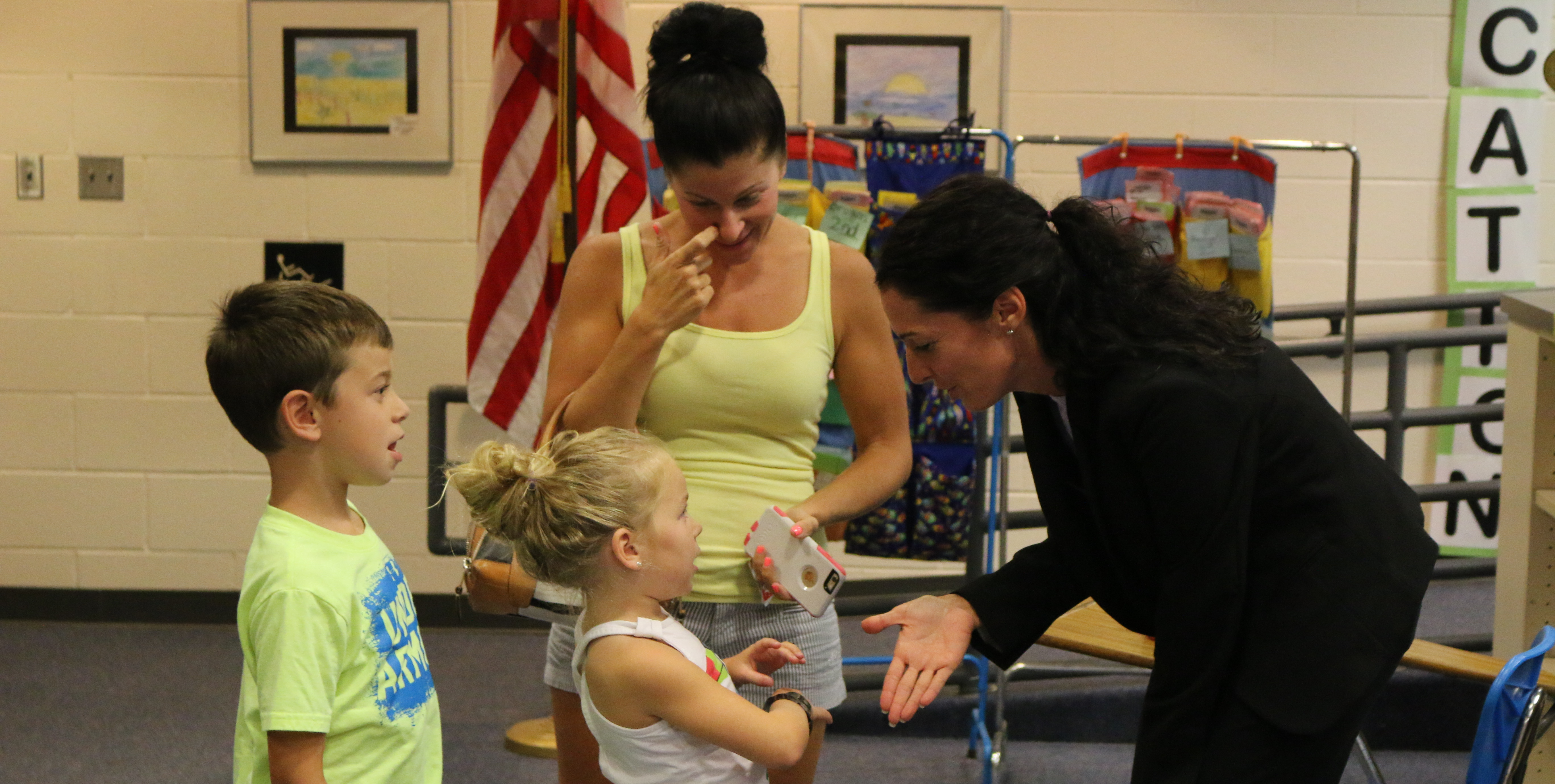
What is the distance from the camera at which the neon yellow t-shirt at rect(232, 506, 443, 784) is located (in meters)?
1.36

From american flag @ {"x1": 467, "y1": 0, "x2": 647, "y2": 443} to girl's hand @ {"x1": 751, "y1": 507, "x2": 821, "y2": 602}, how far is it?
156 cm

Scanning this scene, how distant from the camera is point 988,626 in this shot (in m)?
1.61

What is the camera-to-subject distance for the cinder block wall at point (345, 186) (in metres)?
4.10

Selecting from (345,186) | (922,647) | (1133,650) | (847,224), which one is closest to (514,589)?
(922,647)

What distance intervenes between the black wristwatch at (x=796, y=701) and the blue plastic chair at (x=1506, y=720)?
0.80 m

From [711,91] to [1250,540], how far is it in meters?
0.83

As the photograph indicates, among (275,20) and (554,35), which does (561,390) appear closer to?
(554,35)

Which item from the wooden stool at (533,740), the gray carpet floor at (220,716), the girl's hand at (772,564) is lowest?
the gray carpet floor at (220,716)

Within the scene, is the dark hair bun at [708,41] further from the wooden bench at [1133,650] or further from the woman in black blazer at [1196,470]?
the wooden bench at [1133,650]

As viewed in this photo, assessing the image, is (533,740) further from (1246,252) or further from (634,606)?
(1246,252)

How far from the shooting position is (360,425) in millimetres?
1506

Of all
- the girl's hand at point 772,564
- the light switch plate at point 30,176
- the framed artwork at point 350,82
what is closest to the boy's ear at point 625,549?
the girl's hand at point 772,564

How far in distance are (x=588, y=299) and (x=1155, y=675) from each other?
2.77ft

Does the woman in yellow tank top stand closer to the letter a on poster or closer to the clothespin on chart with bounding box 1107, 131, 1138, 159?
the clothespin on chart with bounding box 1107, 131, 1138, 159
